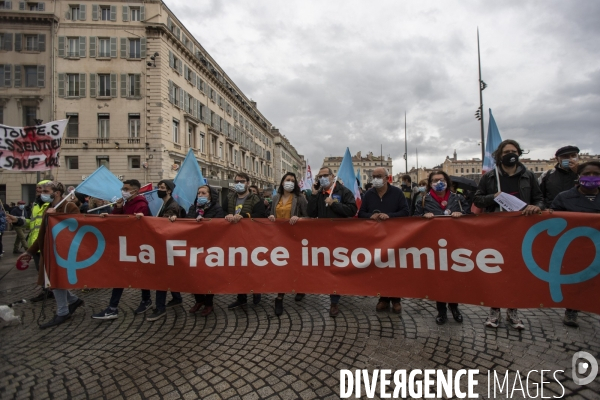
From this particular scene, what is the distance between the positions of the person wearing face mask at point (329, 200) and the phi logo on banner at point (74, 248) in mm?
3037

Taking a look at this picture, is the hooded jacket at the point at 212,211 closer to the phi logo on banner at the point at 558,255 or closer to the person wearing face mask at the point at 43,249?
the person wearing face mask at the point at 43,249

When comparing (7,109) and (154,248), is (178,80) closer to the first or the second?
(7,109)

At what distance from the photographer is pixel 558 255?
131 inches

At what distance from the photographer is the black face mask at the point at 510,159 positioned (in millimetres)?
3861

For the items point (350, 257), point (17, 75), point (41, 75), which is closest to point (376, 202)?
point (350, 257)

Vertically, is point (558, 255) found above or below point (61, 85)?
below

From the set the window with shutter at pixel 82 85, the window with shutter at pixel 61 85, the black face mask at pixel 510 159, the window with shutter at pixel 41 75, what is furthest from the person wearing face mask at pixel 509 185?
the window with shutter at pixel 41 75

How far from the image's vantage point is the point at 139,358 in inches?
128

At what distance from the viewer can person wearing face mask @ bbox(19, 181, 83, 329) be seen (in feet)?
14.1

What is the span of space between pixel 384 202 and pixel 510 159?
1.61 meters

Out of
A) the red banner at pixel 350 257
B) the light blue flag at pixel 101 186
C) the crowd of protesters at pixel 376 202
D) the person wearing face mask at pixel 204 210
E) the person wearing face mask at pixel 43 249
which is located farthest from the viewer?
the light blue flag at pixel 101 186

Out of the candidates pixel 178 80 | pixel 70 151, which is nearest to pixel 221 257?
pixel 70 151

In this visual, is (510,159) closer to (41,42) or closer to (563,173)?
(563,173)

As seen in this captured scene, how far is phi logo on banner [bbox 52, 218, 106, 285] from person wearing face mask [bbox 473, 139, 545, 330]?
5.14 meters
